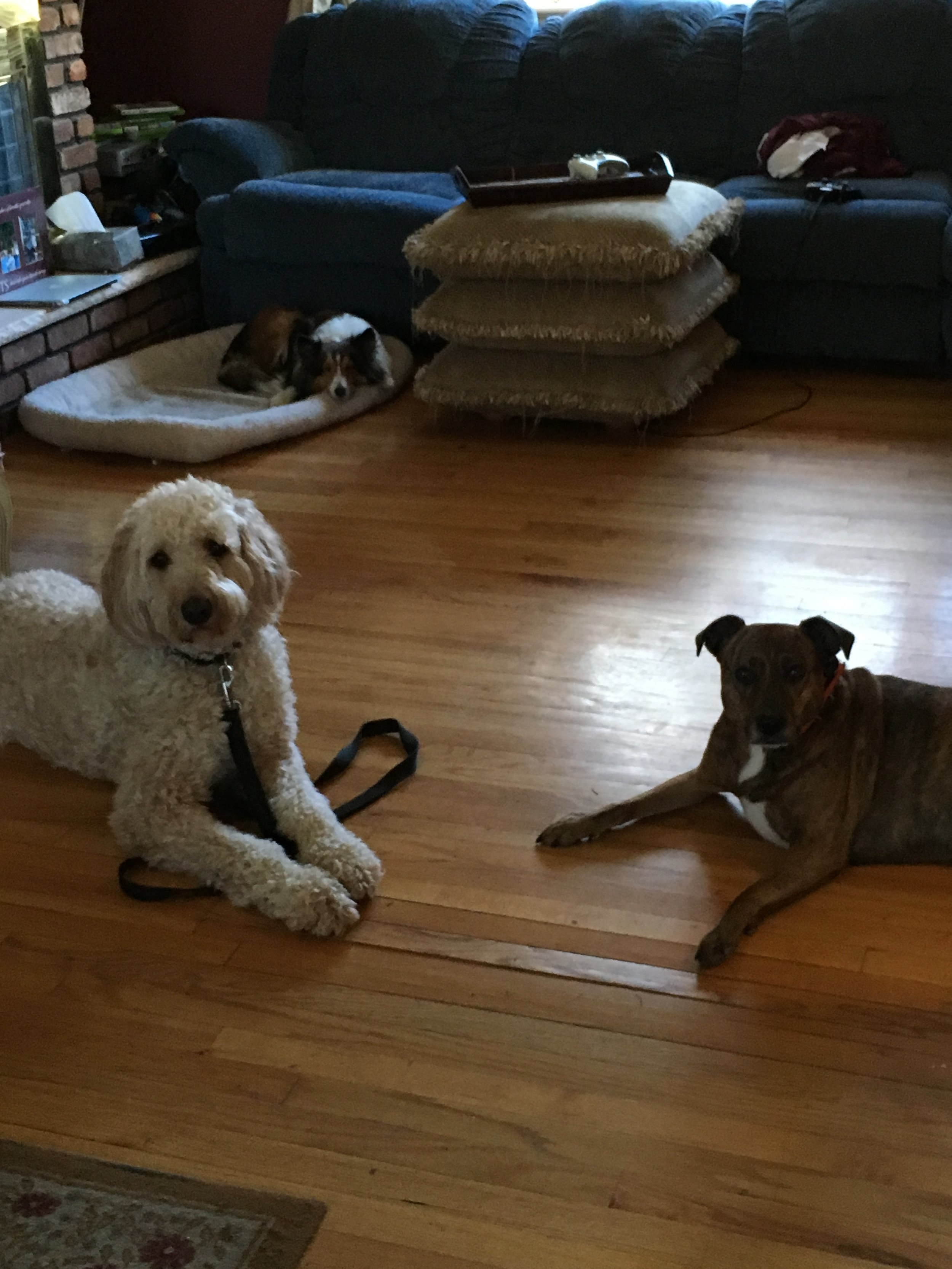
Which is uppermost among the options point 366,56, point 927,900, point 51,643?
point 366,56

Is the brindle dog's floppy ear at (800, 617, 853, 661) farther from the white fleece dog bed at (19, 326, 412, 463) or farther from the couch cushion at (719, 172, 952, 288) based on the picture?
the couch cushion at (719, 172, 952, 288)

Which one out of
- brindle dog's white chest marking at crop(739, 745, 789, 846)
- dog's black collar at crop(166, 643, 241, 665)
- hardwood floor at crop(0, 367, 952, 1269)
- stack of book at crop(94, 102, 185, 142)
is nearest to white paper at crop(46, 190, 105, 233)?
stack of book at crop(94, 102, 185, 142)

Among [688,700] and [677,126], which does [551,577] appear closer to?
[688,700]

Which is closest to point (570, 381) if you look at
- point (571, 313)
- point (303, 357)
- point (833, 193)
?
point (571, 313)

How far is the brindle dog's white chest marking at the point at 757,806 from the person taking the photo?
2.04 m

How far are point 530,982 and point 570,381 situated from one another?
2.32 m

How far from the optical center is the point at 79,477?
12.5 feet

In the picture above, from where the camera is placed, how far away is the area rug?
1.46 meters

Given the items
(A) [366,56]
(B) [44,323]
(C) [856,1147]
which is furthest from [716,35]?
(C) [856,1147]

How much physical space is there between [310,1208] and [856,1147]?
0.65 m

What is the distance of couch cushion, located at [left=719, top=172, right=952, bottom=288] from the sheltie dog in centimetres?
121

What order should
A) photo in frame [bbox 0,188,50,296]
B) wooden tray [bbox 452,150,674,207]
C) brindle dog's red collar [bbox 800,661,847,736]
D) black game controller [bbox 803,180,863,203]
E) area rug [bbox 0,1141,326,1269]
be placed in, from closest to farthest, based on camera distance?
area rug [bbox 0,1141,326,1269] < brindle dog's red collar [bbox 800,661,847,736] < wooden tray [bbox 452,150,674,207] < black game controller [bbox 803,180,863,203] < photo in frame [bbox 0,188,50,296]

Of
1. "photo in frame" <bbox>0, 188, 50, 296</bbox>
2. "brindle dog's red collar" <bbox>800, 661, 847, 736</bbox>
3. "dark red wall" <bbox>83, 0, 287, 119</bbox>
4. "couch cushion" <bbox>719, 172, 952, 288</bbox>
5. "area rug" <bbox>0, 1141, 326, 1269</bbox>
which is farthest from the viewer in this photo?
"dark red wall" <bbox>83, 0, 287, 119</bbox>

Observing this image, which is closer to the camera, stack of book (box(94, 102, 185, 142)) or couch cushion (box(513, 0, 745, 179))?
couch cushion (box(513, 0, 745, 179))
